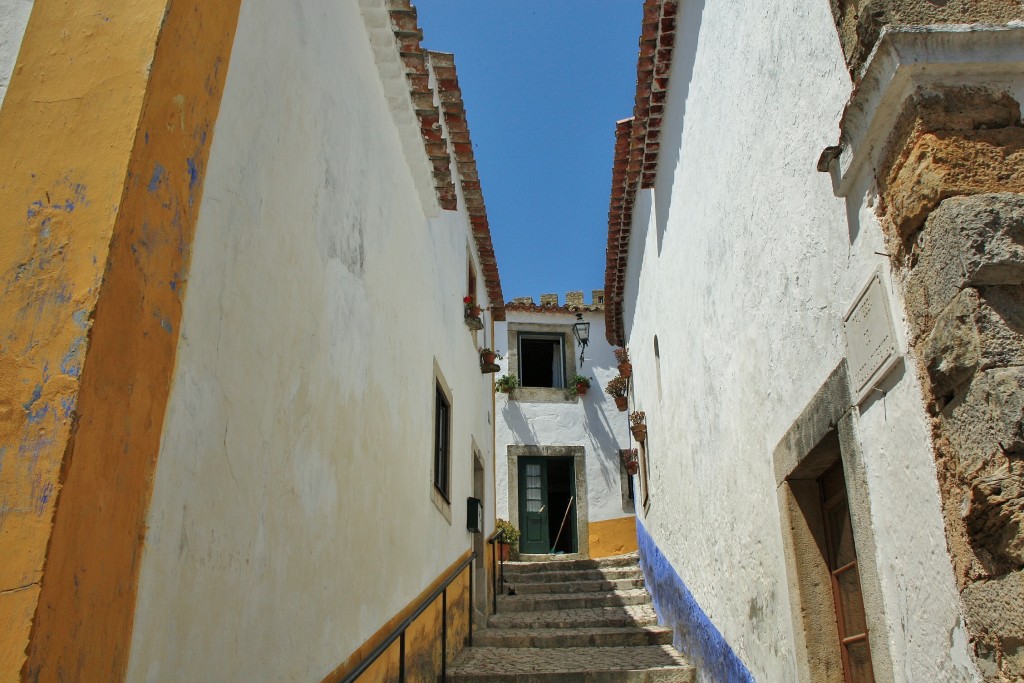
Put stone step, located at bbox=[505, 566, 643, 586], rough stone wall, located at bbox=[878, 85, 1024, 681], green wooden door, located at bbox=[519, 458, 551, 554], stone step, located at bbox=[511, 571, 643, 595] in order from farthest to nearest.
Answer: green wooden door, located at bbox=[519, 458, 551, 554], stone step, located at bbox=[505, 566, 643, 586], stone step, located at bbox=[511, 571, 643, 595], rough stone wall, located at bbox=[878, 85, 1024, 681]

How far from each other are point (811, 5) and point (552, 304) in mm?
13514

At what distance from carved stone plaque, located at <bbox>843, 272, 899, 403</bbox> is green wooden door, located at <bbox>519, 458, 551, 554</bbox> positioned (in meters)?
12.5

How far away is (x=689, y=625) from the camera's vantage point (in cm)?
696

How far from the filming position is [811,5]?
11.1 ft

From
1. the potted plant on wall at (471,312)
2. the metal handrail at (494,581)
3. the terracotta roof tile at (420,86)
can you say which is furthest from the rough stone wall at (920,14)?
the metal handrail at (494,581)

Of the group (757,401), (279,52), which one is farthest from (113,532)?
(757,401)

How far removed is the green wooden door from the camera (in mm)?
15070

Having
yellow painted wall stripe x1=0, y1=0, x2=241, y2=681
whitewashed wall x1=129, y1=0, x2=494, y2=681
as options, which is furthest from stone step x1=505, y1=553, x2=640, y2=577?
yellow painted wall stripe x1=0, y1=0, x2=241, y2=681

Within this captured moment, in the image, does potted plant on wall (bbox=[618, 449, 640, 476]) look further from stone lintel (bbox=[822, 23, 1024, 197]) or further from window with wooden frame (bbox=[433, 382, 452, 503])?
stone lintel (bbox=[822, 23, 1024, 197])

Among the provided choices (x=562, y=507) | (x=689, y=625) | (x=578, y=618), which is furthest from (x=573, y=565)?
(x=562, y=507)

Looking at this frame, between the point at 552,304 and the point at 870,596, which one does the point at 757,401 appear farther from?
the point at 552,304

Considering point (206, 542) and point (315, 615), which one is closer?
point (206, 542)

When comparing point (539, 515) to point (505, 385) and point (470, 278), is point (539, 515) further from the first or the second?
point (470, 278)

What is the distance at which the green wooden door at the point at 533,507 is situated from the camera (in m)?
15.1
